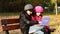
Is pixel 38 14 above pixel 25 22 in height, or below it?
above

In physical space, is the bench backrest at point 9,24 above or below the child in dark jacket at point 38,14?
below

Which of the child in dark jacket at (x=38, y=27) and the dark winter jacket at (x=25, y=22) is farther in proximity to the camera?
the dark winter jacket at (x=25, y=22)

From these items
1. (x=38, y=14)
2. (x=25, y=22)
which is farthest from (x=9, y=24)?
(x=38, y=14)

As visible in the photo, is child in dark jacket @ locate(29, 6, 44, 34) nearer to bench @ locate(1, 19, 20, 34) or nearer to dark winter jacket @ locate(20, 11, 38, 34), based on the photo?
dark winter jacket @ locate(20, 11, 38, 34)

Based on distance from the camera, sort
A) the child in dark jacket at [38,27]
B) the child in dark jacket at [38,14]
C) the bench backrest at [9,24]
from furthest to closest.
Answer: the bench backrest at [9,24] → the child in dark jacket at [38,14] → the child in dark jacket at [38,27]

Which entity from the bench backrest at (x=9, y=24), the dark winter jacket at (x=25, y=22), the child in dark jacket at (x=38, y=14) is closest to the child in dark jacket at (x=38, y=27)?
the child in dark jacket at (x=38, y=14)

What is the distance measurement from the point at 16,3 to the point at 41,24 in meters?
26.0

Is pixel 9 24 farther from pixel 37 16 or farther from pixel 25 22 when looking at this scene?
pixel 37 16

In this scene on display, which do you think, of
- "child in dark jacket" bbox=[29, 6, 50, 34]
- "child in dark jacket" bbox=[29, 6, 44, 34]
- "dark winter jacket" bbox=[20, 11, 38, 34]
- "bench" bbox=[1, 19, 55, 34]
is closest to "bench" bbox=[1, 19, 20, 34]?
"bench" bbox=[1, 19, 55, 34]

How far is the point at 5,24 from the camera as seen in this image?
6.39 metres

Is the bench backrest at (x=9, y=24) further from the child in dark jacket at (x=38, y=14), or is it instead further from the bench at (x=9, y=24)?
the child in dark jacket at (x=38, y=14)

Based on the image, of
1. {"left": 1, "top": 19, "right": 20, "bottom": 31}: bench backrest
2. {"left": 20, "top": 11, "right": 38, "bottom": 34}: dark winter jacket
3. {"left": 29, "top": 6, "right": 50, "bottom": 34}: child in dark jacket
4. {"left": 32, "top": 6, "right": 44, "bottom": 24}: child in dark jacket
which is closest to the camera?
{"left": 29, "top": 6, "right": 50, "bottom": 34}: child in dark jacket

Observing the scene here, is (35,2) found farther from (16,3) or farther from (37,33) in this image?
(37,33)

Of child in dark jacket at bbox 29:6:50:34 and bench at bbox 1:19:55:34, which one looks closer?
child in dark jacket at bbox 29:6:50:34
